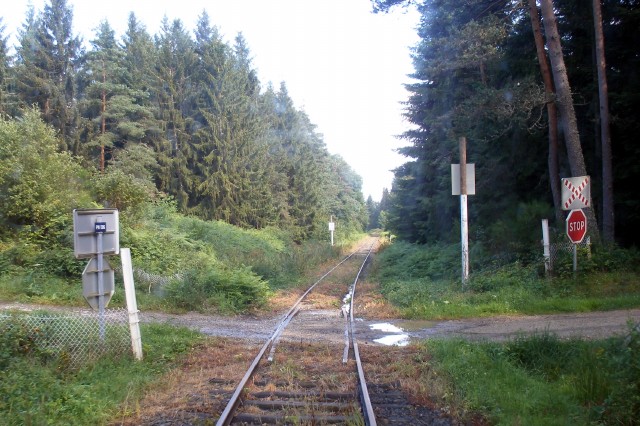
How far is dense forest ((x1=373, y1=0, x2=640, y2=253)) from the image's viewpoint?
595 inches

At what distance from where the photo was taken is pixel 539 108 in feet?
57.1

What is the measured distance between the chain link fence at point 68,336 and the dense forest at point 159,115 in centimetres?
1247

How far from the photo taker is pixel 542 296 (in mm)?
12180

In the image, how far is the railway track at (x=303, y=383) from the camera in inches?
210

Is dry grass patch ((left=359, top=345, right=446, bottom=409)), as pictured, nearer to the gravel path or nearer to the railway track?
the railway track

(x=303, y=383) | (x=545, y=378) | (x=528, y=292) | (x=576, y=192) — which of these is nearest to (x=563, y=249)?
(x=576, y=192)

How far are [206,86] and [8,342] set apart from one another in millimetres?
31092

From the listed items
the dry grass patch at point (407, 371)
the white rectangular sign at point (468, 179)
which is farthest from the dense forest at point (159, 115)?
the dry grass patch at point (407, 371)

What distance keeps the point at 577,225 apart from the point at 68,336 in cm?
1120

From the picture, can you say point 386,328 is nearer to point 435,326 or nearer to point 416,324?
point 416,324

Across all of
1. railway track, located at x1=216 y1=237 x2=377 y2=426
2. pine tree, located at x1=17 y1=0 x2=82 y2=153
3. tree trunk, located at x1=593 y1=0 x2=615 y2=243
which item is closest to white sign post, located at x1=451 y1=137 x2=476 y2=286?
tree trunk, located at x1=593 y1=0 x2=615 y2=243

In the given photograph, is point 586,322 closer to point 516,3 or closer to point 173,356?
point 173,356

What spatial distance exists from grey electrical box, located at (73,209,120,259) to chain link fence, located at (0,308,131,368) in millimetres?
974

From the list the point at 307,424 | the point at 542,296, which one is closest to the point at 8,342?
the point at 307,424
